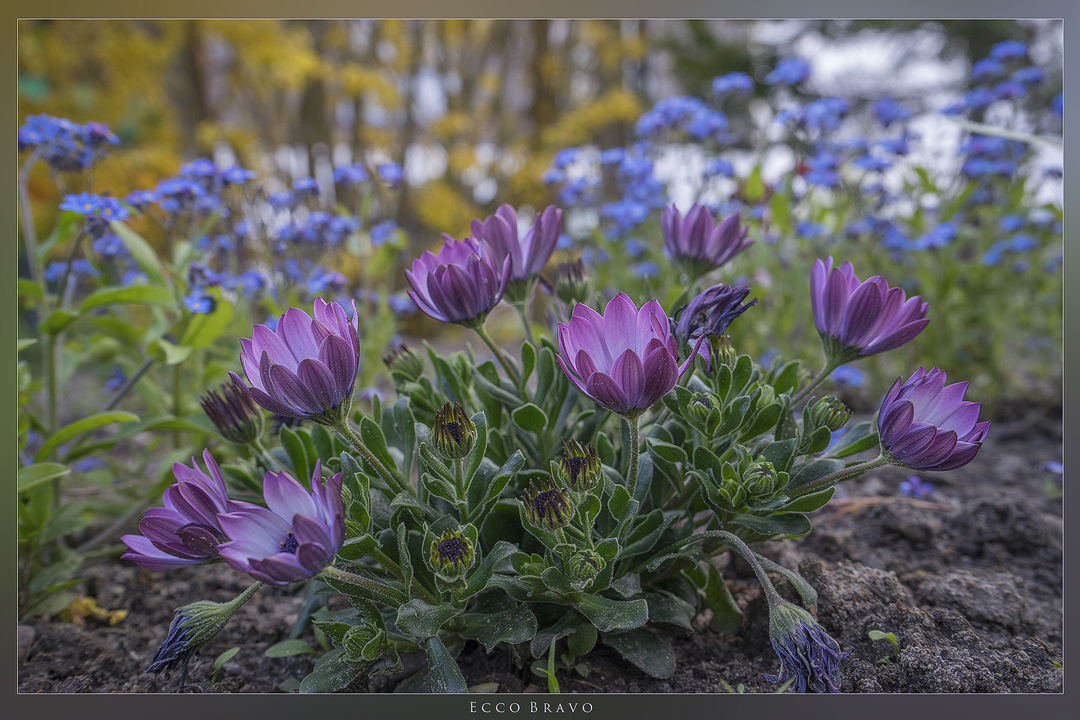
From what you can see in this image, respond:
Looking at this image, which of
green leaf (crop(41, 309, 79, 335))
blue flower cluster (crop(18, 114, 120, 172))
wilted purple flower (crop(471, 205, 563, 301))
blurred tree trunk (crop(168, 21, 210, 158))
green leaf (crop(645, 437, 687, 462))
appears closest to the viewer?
green leaf (crop(645, 437, 687, 462))

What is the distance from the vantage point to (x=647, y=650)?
1.16 meters

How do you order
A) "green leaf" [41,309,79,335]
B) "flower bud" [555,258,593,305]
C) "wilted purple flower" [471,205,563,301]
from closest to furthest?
"wilted purple flower" [471,205,563,301], "flower bud" [555,258,593,305], "green leaf" [41,309,79,335]

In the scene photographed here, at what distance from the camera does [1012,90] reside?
9.67ft

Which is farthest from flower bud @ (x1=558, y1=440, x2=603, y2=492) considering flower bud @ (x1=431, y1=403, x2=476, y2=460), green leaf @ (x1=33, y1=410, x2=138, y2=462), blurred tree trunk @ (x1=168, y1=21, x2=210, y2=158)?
blurred tree trunk @ (x1=168, y1=21, x2=210, y2=158)

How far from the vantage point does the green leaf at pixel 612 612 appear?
3.32ft

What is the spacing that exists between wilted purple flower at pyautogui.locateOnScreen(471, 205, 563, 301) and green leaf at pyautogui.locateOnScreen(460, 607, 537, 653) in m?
0.54

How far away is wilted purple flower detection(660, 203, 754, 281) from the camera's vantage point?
4.41ft

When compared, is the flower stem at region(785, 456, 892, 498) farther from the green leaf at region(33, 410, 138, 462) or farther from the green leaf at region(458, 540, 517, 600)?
the green leaf at region(33, 410, 138, 462)

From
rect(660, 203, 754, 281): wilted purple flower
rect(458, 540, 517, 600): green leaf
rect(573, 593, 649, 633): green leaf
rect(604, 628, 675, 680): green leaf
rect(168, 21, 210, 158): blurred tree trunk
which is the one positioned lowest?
rect(604, 628, 675, 680): green leaf

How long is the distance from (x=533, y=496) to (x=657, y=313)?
0.30 metres

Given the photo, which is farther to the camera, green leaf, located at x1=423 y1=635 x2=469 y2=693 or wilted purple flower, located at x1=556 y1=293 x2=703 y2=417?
green leaf, located at x1=423 y1=635 x2=469 y2=693

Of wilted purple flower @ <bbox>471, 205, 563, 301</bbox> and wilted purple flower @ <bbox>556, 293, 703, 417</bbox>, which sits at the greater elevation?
wilted purple flower @ <bbox>471, 205, 563, 301</bbox>

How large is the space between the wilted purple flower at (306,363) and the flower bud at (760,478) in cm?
59

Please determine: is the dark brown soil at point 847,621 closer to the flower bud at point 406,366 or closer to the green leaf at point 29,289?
the flower bud at point 406,366
